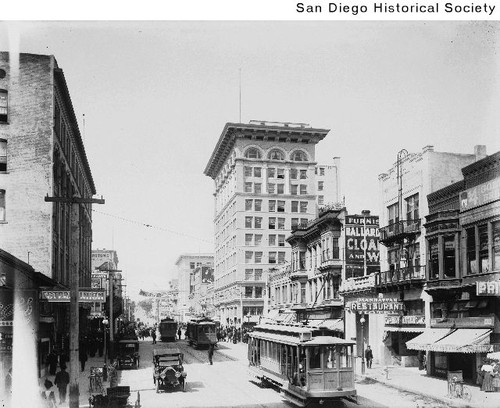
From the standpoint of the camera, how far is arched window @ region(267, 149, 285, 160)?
108m

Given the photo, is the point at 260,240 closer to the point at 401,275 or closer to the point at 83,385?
the point at 401,275

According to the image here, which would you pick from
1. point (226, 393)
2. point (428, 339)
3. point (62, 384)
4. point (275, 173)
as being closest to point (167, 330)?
point (275, 173)

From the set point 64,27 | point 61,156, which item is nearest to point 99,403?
point 64,27

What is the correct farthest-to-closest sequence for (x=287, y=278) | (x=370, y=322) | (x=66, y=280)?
(x=287, y=278), (x=66, y=280), (x=370, y=322)

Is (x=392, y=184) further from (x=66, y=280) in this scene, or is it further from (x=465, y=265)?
(x=66, y=280)

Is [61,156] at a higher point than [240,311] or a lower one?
higher

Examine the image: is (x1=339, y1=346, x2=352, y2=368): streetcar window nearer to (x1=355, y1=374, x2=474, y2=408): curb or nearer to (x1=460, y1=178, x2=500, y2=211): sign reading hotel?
(x1=355, y1=374, x2=474, y2=408): curb

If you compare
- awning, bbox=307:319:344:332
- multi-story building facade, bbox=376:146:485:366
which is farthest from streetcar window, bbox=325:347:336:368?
awning, bbox=307:319:344:332

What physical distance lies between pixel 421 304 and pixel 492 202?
1046 cm

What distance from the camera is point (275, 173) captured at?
108m

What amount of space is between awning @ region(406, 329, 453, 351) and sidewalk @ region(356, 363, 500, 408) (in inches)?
65.3

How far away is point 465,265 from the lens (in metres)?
31.9

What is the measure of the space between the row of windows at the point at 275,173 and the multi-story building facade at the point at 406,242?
63376 millimetres

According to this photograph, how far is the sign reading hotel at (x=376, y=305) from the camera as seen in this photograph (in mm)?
37500
